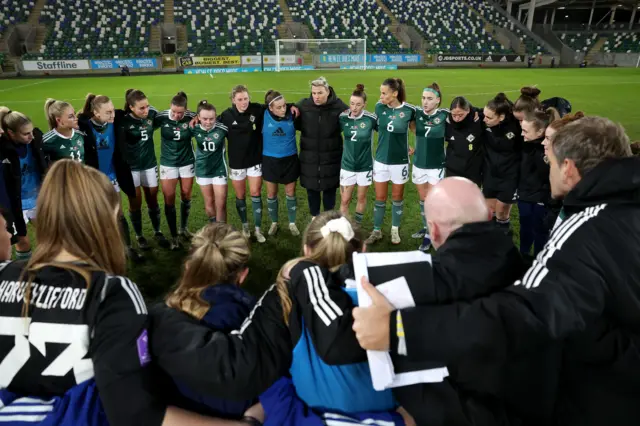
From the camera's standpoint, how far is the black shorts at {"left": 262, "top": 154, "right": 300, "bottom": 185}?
5523 mm

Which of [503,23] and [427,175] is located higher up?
[503,23]

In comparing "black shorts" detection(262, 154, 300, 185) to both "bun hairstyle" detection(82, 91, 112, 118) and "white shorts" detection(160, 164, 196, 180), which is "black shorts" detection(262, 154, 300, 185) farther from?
"bun hairstyle" detection(82, 91, 112, 118)

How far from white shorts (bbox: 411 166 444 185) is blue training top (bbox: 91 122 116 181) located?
4.05 meters

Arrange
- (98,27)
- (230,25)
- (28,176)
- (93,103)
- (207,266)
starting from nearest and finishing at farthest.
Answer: (207,266)
(28,176)
(93,103)
(98,27)
(230,25)

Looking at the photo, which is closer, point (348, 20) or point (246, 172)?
point (246, 172)

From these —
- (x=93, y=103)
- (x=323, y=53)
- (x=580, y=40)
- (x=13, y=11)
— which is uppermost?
(x=13, y=11)

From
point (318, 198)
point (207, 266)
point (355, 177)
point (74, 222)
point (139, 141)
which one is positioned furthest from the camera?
point (318, 198)

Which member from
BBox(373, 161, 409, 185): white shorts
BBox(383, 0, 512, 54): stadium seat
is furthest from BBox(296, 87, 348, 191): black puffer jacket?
BBox(383, 0, 512, 54): stadium seat

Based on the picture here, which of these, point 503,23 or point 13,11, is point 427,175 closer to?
point 13,11

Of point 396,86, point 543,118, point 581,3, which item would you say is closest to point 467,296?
point 543,118

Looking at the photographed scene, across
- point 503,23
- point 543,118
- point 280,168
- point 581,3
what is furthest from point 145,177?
point 581,3

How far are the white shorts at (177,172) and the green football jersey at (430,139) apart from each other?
10.4ft

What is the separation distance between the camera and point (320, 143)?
5.39 meters

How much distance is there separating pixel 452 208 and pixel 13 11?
138 ft
